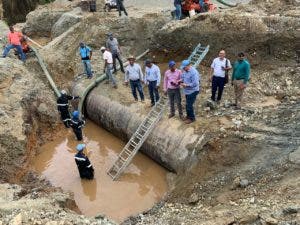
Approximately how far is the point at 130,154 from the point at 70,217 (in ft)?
13.2

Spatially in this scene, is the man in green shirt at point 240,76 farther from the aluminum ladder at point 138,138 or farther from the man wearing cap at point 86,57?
the man wearing cap at point 86,57

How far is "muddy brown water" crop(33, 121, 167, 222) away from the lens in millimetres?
12492

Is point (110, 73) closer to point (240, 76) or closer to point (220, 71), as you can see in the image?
point (220, 71)

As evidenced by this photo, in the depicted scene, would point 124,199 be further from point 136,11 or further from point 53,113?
point 136,11

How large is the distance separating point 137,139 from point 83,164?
188 centimetres

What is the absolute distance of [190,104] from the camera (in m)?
12.5

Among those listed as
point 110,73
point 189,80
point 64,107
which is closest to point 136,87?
point 110,73

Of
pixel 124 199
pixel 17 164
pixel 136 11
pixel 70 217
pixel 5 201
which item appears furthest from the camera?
pixel 136 11

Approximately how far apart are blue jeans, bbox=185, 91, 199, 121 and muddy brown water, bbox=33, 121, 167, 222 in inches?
75.9

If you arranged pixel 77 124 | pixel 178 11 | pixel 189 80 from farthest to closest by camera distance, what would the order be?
pixel 178 11 → pixel 77 124 → pixel 189 80

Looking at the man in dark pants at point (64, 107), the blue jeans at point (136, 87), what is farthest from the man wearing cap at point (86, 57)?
the blue jeans at point (136, 87)

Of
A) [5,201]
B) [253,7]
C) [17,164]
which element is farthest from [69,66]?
[5,201]

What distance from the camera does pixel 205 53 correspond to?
15531 mm

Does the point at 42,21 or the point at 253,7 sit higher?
the point at 253,7
